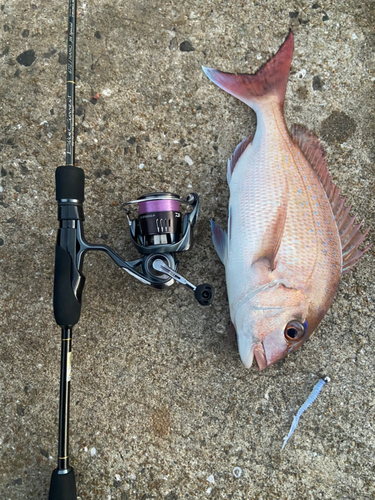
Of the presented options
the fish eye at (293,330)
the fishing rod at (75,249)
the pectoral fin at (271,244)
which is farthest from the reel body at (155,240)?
the fish eye at (293,330)

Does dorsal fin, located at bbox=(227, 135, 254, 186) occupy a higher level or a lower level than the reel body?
higher

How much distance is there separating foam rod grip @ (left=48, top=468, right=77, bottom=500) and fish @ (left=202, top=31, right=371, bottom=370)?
0.91 m

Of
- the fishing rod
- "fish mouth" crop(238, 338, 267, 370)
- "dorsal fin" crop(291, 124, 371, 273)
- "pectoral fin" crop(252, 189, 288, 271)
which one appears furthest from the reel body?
"dorsal fin" crop(291, 124, 371, 273)

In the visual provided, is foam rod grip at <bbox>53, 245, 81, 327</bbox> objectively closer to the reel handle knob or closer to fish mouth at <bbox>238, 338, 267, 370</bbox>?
the reel handle knob

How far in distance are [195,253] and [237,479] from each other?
1128 millimetres

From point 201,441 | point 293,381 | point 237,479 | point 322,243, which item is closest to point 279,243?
point 322,243

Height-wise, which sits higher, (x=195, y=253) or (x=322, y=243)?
(x=322, y=243)

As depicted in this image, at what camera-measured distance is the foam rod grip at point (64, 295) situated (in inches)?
55.7

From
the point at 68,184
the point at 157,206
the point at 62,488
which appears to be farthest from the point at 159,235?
the point at 62,488

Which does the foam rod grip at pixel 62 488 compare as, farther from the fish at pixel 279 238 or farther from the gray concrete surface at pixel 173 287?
the fish at pixel 279 238

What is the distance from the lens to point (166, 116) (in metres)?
1.85

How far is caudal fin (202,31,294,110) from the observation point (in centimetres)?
180

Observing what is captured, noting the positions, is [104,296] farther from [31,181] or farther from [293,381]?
[293,381]

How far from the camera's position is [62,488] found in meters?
1.42
